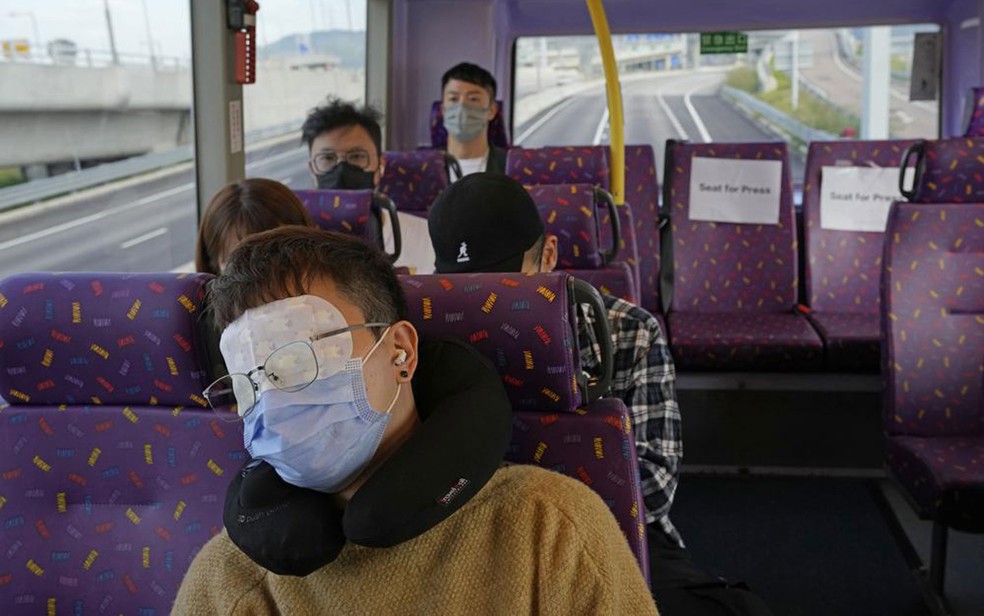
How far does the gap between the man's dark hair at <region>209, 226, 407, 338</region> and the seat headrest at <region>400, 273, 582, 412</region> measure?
7.5 inches

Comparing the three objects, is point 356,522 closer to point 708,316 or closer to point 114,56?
point 114,56

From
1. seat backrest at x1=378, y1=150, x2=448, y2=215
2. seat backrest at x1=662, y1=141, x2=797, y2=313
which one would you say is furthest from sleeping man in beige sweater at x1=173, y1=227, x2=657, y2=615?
seat backrest at x1=662, y1=141, x2=797, y2=313

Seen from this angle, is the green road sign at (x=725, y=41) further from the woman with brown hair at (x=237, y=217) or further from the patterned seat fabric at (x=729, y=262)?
the woman with brown hair at (x=237, y=217)

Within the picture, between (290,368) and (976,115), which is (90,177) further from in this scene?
(976,115)

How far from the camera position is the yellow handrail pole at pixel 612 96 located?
409 centimetres

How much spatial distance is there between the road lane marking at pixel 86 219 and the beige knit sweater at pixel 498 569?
1784 millimetres

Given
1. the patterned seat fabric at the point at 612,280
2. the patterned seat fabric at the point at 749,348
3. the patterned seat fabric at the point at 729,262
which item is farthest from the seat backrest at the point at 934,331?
the patterned seat fabric at the point at 729,262

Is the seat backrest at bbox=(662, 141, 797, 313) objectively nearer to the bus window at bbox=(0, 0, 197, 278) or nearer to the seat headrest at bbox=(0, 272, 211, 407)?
the bus window at bbox=(0, 0, 197, 278)

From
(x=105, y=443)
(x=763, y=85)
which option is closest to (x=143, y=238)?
(x=105, y=443)

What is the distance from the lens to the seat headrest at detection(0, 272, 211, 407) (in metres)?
1.76

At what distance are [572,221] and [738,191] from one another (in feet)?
5.90

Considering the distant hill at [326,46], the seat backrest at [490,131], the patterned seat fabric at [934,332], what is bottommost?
the patterned seat fabric at [934,332]

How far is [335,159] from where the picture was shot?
411cm

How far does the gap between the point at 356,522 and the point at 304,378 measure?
221 millimetres
